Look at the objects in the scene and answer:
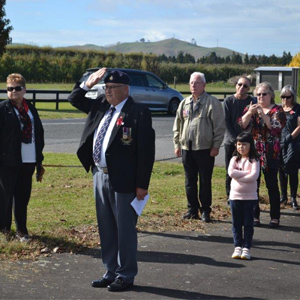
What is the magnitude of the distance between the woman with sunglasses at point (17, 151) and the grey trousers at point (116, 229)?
1.65 meters

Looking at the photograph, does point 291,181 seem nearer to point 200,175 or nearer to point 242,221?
point 200,175

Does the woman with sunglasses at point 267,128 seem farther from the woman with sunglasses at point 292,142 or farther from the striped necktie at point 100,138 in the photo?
the striped necktie at point 100,138

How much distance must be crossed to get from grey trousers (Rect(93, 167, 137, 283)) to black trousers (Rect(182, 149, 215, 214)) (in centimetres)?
313

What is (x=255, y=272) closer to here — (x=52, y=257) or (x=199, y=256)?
(x=199, y=256)

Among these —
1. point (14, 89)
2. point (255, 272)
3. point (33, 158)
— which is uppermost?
point (14, 89)

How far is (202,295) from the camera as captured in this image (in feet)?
21.1

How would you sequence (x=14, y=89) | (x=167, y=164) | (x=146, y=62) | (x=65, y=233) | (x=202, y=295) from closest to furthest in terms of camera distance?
(x=202, y=295) → (x=14, y=89) → (x=65, y=233) → (x=167, y=164) → (x=146, y=62)

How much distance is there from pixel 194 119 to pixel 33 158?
250cm

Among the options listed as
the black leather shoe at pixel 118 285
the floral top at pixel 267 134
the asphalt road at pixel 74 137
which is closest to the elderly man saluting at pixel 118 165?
the black leather shoe at pixel 118 285

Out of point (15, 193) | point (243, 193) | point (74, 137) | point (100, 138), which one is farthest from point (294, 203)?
point (74, 137)

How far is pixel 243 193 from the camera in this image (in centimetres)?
804

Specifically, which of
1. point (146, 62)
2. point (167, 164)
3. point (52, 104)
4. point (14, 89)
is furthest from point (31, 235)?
point (146, 62)

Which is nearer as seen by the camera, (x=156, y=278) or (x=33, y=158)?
(x=156, y=278)

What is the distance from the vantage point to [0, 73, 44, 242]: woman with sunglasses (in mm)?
8023
